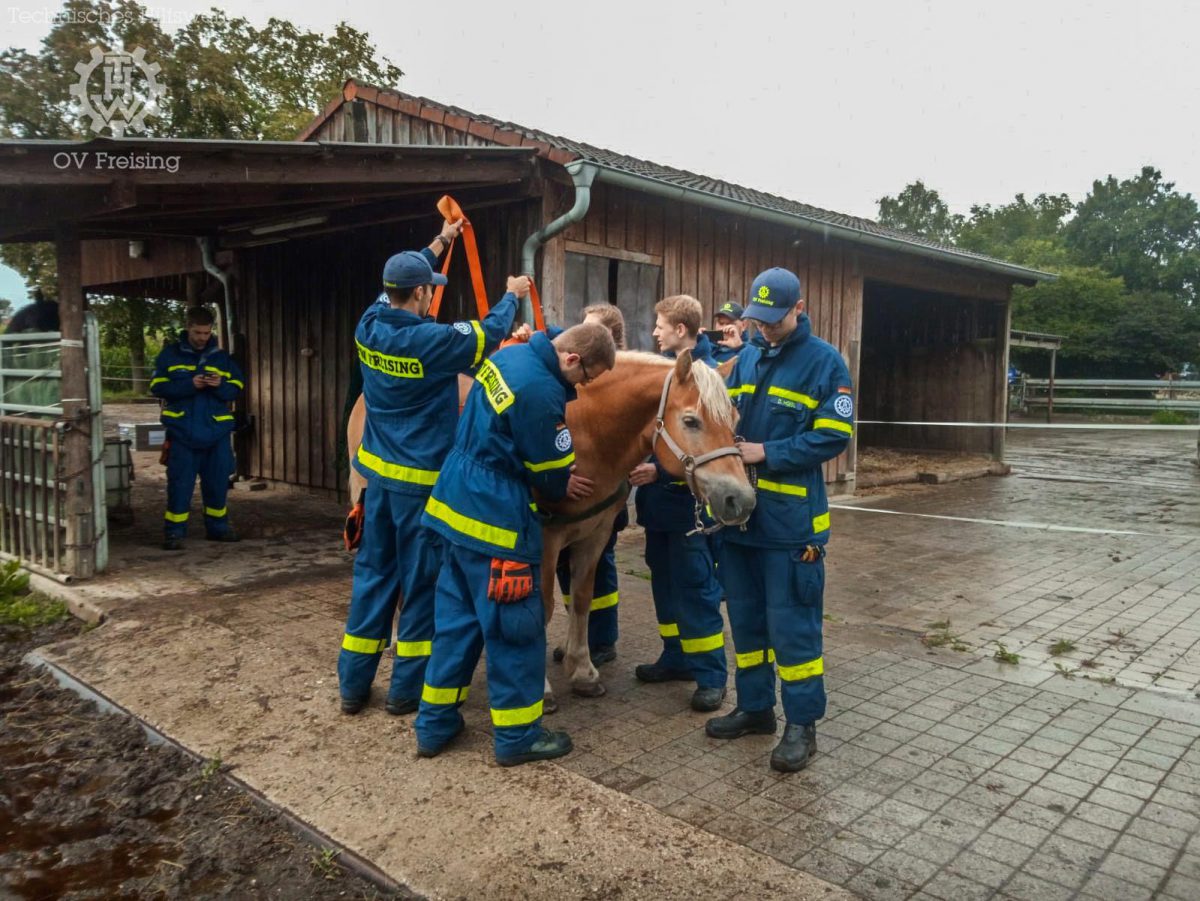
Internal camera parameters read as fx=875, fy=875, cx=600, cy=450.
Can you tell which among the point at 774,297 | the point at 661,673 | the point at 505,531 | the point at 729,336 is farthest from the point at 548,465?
the point at 729,336

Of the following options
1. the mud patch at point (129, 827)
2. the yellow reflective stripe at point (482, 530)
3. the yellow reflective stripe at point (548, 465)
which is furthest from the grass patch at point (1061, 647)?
the mud patch at point (129, 827)

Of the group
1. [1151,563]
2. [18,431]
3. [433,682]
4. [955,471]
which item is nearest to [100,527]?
[18,431]

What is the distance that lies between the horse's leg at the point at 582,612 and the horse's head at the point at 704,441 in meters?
0.79

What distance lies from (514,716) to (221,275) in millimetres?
8703

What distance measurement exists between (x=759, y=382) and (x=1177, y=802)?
6.96ft

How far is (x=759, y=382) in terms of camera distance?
11.7 feet

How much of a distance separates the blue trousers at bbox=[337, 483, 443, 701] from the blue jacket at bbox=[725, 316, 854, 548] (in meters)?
1.39

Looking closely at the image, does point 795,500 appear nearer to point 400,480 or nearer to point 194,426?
point 400,480

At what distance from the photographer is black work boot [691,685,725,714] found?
3926 mm

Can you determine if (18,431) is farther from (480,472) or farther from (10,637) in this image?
(480,472)

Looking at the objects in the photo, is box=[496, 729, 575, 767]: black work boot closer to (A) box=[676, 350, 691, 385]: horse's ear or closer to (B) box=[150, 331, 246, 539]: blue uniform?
(A) box=[676, 350, 691, 385]: horse's ear

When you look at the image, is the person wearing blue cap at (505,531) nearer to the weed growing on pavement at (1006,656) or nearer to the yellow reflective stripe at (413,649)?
the yellow reflective stripe at (413,649)

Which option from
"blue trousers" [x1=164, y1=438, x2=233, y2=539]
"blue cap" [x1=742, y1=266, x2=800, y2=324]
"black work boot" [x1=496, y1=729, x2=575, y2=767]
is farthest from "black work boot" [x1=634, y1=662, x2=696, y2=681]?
"blue trousers" [x1=164, y1=438, x2=233, y2=539]

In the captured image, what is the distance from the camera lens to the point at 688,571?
13.2ft
